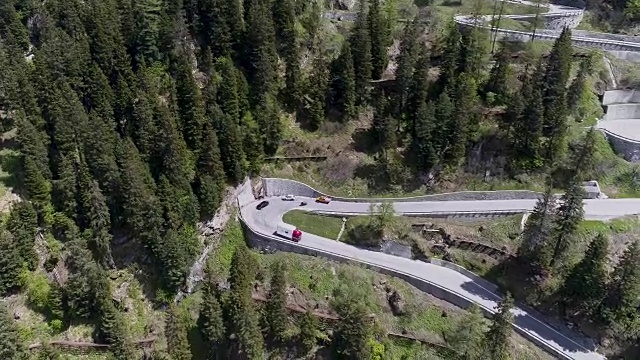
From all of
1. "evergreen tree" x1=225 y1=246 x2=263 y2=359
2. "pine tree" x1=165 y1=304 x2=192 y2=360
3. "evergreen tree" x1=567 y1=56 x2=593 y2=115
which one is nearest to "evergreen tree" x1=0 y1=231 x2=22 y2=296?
"pine tree" x1=165 y1=304 x2=192 y2=360

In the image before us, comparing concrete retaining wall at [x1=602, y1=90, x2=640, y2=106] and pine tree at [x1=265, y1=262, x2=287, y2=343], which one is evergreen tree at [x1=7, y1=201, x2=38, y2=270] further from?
concrete retaining wall at [x1=602, y1=90, x2=640, y2=106]

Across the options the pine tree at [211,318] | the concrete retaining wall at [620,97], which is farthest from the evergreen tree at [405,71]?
the pine tree at [211,318]

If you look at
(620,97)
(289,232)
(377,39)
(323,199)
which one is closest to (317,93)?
(377,39)

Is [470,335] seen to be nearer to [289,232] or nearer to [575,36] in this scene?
[289,232]

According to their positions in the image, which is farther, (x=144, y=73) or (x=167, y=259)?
(x=144, y=73)

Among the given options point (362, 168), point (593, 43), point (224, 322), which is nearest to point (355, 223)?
point (362, 168)

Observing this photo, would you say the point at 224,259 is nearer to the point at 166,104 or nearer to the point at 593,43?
the point at 166,104
